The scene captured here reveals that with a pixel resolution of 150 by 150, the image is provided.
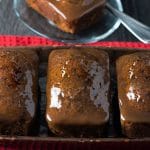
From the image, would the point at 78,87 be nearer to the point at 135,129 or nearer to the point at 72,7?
the point at 135,129

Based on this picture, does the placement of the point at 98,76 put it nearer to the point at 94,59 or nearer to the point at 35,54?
the point at 94,59

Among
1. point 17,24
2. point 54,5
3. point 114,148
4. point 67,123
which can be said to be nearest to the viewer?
point 67,123

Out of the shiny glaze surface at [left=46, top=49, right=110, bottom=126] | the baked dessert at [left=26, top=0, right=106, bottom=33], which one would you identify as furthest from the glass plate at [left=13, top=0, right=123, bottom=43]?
the shiny glaze surface at [left=46, top=49, right=110, bottom=126]

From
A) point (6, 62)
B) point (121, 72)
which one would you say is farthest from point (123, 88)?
point (6, 62)

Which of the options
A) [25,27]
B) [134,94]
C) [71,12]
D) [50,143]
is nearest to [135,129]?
[134,94]

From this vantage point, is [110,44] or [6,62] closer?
[6,62]

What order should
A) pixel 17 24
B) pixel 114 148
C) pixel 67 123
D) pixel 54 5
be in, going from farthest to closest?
pixel 17 24 → pixel 54 5 → pixel 114 148 → pixel 67 123
